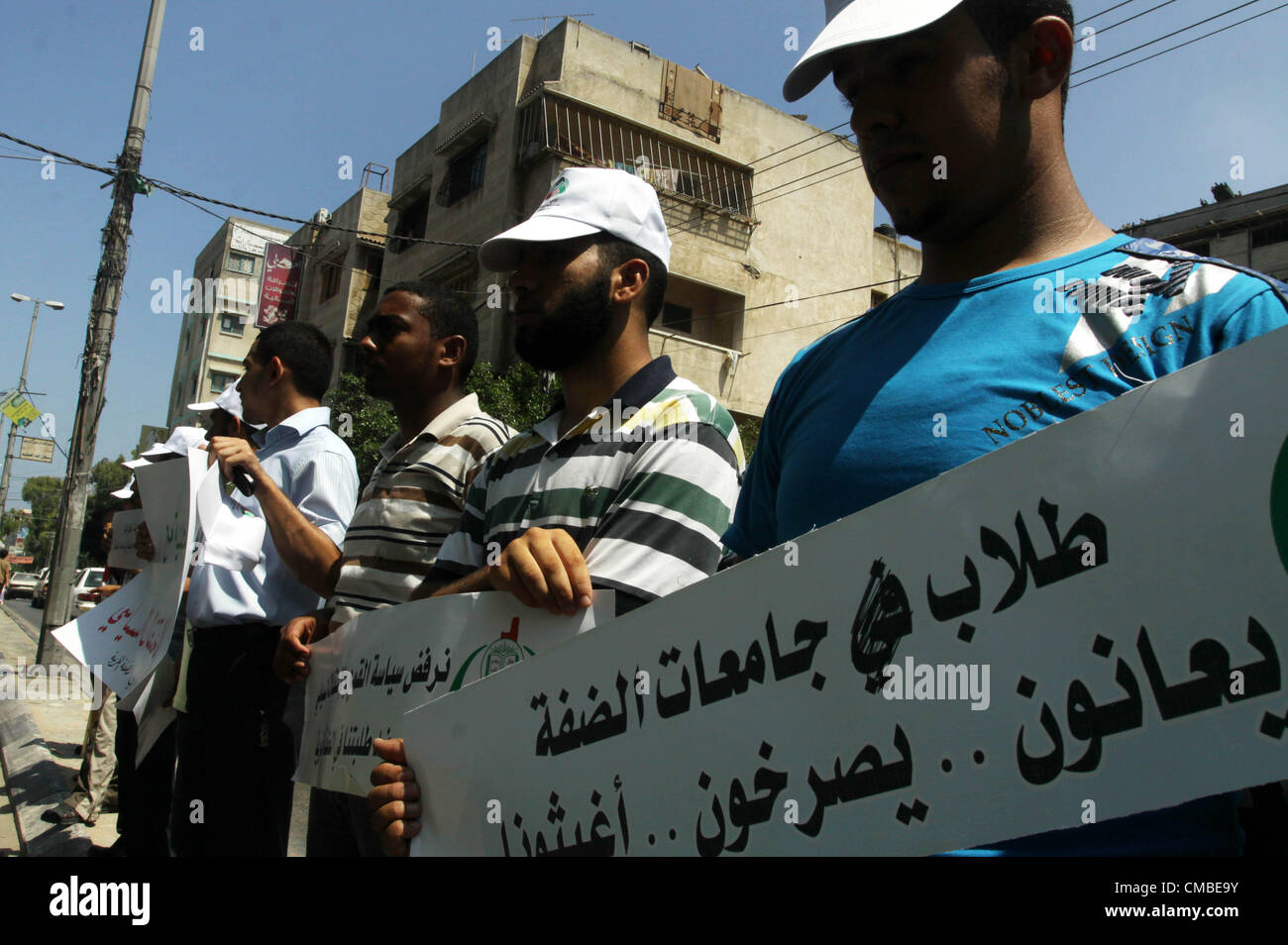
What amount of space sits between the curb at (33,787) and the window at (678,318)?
12.8m

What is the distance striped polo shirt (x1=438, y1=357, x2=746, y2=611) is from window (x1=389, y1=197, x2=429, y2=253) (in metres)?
20.1

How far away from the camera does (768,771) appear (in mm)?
1105

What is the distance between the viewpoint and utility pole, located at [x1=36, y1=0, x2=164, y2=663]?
10.9 m

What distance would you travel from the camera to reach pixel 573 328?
2053mm

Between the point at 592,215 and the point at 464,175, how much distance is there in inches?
726

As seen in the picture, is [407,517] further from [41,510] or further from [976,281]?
[41,510]

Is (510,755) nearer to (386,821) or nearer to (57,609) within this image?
(386,821)

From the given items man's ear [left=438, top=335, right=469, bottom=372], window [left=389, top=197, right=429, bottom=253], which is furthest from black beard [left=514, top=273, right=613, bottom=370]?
window [left=389, top=197, right=429, bottom=253]

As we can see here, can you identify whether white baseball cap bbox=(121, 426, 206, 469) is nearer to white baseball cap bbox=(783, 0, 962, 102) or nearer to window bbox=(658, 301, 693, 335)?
white baseball cap bbox=(783, 0, 962, 102)

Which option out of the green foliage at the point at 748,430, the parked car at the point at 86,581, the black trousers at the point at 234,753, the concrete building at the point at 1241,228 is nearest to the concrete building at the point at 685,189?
the green foliage at the point at 748,430

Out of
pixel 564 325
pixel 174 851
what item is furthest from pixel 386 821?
pixel 174 851

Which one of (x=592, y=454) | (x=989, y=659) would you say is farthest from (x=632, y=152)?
(x=989, y=659)

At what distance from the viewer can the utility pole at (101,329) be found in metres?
10.9
